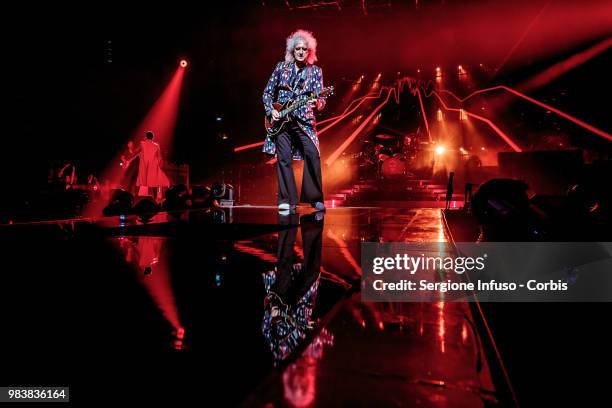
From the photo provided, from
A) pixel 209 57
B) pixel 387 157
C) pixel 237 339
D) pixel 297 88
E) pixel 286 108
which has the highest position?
pixel 209 57

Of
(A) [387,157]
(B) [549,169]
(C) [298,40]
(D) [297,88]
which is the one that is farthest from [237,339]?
(A) [387,157]

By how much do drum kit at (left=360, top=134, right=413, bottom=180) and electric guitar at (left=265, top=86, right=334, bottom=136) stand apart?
8205 millimetres

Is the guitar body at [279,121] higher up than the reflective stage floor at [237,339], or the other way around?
the guitar body at [279,121]

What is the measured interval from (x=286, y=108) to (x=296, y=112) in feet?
0.35

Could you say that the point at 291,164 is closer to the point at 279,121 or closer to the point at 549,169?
the point at 279,121

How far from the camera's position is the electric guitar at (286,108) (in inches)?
139

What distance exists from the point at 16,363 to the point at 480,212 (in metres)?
2.65

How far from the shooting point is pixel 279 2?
7996mm

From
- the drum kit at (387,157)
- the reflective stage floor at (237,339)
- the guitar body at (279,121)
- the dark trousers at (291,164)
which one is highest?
the drum kit at (387,157)

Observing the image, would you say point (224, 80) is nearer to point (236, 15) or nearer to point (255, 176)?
point (236, 15)

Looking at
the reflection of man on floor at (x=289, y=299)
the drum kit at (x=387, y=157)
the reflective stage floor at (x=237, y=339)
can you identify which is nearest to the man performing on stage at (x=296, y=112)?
the reflection of man on floor at (x=289, y=299)

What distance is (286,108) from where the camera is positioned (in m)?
3.56

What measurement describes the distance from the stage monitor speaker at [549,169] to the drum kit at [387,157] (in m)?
6.61

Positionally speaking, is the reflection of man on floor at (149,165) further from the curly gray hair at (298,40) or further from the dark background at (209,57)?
the curly gray hair at (298,40)
